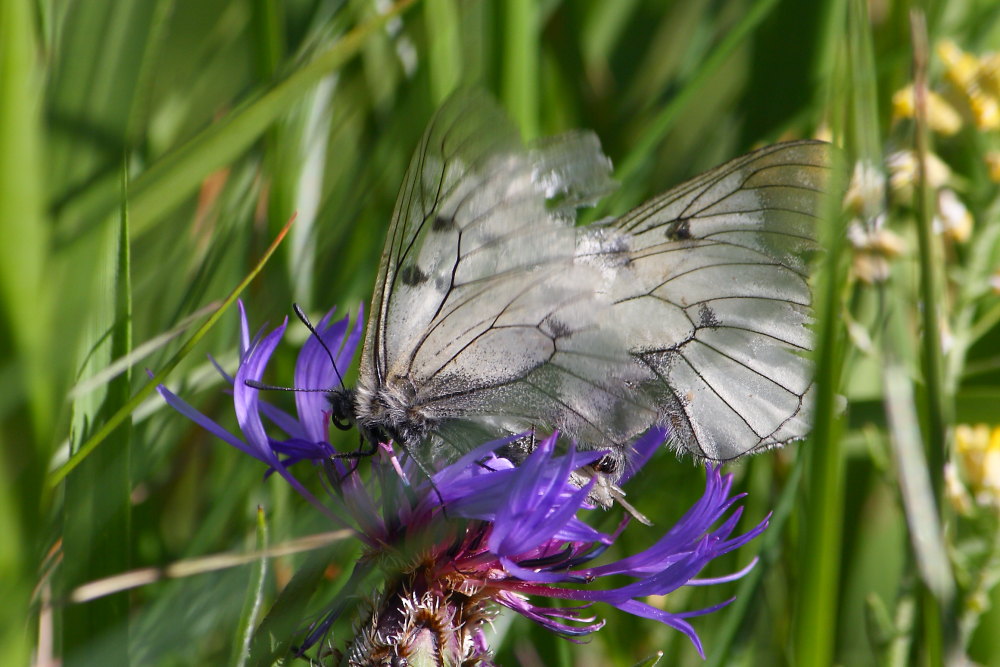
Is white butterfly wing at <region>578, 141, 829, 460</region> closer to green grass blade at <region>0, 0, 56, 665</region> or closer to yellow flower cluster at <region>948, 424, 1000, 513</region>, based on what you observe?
yellow flower cluster at <region>948, 424, 1000, 513</region>

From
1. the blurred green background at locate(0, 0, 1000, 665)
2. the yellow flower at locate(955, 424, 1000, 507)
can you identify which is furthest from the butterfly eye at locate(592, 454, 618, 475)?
the yellow flower at locate(955, 424, 1000, 507)

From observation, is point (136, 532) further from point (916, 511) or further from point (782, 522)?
point (916, 511)

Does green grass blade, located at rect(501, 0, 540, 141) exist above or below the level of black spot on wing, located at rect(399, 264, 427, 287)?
above

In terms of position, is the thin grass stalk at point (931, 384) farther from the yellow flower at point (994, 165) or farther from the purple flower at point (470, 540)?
the yellow flower at point (994, 165)

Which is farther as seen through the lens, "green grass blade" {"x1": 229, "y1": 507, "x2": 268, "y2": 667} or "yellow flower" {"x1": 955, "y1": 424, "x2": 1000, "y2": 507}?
"yellow flower" {"x1": 955, "y1": 424, "x2": 1000, "y2": 507}

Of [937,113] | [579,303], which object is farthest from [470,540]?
[937,113]

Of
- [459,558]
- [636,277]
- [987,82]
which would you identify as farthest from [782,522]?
[987,82]

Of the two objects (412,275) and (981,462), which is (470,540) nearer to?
(412,275)
